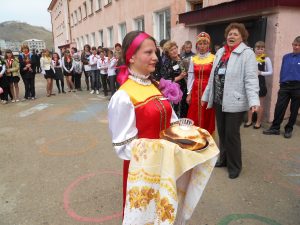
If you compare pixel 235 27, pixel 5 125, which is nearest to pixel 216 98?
pixel 235 27

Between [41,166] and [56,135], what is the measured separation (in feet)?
5.66

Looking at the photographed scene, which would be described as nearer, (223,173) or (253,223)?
(253,223)

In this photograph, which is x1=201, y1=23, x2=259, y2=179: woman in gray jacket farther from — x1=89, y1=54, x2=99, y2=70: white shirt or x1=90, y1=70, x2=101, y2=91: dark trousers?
x1=90, y1=70, x2=101, y2=91: dark trousers

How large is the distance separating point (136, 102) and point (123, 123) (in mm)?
179

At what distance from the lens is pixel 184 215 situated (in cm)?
199

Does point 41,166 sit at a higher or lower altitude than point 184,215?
lower

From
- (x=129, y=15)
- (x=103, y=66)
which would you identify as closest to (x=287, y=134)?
(x=103, y=66)

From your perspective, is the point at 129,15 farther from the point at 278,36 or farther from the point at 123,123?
the point at 123,123

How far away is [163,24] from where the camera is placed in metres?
12.2

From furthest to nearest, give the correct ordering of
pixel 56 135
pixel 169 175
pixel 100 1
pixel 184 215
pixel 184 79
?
pixel 100 1 < pixel 56 135 < pixel 184 79 < pixel 184 215 < pixel 169 175

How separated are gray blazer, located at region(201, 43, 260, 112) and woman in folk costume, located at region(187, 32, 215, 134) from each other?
3.60ft

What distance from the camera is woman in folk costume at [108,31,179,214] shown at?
1825 millimetres

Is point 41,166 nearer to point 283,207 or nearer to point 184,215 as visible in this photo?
point 184,215

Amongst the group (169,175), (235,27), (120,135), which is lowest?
(169,175)
